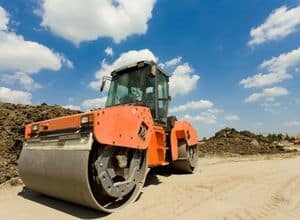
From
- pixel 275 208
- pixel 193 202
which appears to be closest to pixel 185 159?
pixel 193 202

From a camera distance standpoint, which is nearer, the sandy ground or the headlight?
the sandy ground

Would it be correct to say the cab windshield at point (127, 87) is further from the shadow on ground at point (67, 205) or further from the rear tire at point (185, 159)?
the rear tire at point (185, 159)

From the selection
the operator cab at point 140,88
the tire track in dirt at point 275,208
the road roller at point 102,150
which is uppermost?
the operator cab at point 140,88

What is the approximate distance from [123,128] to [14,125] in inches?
249

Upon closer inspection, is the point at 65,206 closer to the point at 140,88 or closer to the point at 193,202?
the point at 193,202

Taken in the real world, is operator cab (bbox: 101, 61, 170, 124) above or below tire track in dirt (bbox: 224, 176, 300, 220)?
above

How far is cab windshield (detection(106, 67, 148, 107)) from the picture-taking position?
7.43 meters

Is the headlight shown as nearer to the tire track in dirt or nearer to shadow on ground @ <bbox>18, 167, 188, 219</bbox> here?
shadow on ground @ <bbox>18, 167, 188, 219</bbox>

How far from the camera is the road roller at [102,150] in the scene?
5.05 metres

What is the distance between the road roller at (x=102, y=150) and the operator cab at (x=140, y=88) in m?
0.02

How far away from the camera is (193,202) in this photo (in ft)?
18.9

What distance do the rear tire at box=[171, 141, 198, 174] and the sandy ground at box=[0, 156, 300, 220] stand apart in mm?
897

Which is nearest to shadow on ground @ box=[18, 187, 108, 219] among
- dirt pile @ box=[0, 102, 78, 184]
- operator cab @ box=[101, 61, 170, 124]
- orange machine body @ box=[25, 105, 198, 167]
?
orange machine body @ box=[25, 105, 198, 167]

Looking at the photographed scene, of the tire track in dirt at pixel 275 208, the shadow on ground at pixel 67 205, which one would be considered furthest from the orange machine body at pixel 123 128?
the tire track in dirt at pixel 275 208
